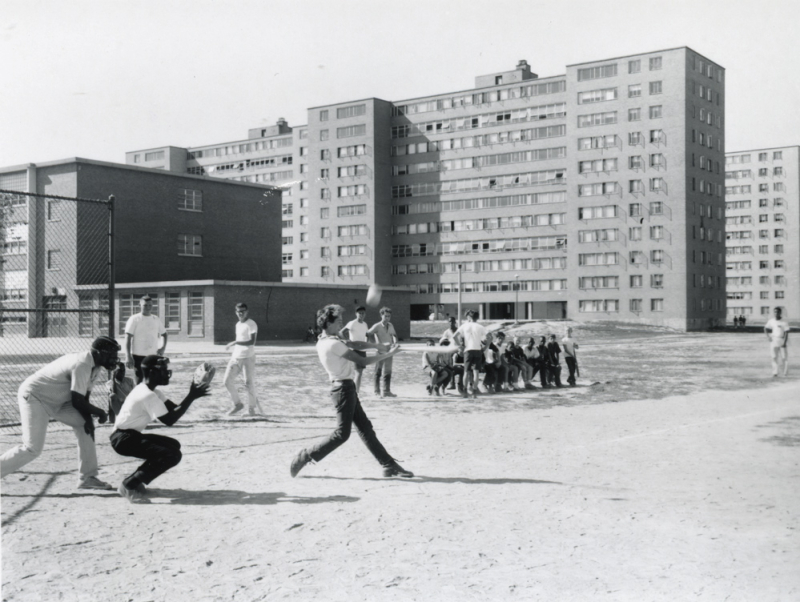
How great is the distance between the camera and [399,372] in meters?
23.4

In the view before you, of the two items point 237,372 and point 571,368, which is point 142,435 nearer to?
point 237,372

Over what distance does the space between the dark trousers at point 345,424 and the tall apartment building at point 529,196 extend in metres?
63.5

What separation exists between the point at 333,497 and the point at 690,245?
72293 millimetres

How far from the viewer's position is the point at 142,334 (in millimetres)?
11289

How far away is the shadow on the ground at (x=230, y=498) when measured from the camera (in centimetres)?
698

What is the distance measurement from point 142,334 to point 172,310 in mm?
32405

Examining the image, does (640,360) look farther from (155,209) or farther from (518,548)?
(155,209)

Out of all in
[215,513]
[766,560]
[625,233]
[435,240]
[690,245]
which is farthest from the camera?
[435,240]

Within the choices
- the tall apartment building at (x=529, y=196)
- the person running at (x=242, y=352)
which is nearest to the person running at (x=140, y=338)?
the person running at (x=242, y=352)

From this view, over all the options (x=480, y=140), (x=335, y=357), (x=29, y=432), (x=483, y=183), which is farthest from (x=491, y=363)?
(x=480, y=140)

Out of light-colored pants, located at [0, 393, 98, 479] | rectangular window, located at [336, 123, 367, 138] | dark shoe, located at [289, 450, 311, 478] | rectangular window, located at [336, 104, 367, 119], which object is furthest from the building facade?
rectangular window, located at [336, 104, 367, 119]

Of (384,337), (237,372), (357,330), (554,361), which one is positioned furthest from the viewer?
(554,361)

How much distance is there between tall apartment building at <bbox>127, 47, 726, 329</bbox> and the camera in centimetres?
7444

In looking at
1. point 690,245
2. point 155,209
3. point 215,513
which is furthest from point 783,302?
point 690,245
